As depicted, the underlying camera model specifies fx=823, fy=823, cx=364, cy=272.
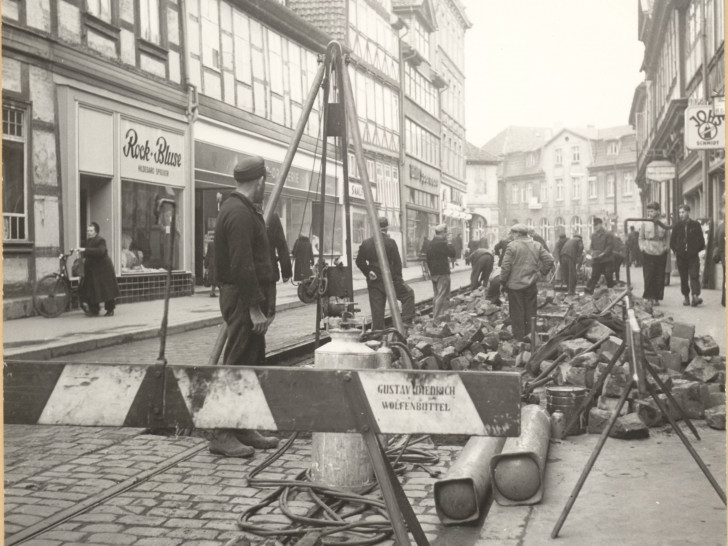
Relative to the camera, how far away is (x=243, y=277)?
18.6ft

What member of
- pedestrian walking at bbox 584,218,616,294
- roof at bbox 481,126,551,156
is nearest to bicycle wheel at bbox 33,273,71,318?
A: pedestrian walking at bbox 584,218,616,294

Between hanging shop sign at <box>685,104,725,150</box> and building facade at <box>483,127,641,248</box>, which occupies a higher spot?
building facade at <box>483,127,641,248</box>

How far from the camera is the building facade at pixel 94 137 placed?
14.5 metres

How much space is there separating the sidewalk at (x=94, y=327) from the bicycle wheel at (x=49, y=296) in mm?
214

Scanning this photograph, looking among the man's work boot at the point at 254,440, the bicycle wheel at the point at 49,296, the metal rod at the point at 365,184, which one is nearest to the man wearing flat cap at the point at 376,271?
the metal rod at the point at 365,184

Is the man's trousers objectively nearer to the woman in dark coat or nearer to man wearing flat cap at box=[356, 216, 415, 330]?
man wearing flat cap at box=[356, 216, 415, 330]

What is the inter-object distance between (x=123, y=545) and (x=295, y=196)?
25.0 meters

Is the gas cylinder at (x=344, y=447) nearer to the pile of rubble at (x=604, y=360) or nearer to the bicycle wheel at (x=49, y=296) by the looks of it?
the pile of rubble at (x=604, y=360)

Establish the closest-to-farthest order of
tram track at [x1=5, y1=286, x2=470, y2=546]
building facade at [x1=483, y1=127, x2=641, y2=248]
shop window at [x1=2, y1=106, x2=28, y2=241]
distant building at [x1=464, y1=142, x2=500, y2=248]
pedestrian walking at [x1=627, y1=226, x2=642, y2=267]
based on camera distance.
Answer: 1. tram track at [x1=5, y1=286, x2=470, y2=546]
2. shop window at [x1=2, y1=106, x2=28, y2=241]
3. pedestrian walking at [x1=627, y1=226, x2=642, y2=267]
4. building facade at [x1=483, y1=127, x2=641, y2=248]
5. distant building at [x1=464, y1=142, x2=500, y2=248]

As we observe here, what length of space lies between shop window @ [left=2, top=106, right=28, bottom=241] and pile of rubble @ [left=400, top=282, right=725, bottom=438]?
A: 768 cm

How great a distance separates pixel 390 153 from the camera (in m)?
40.4

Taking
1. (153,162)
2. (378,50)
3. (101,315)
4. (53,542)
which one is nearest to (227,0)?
(153,162)

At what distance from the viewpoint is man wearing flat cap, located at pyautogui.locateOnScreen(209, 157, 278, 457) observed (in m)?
5.69

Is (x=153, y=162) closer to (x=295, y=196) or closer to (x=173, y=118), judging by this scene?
(x=173, y=118)
